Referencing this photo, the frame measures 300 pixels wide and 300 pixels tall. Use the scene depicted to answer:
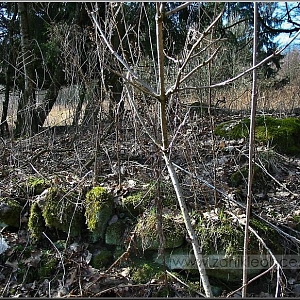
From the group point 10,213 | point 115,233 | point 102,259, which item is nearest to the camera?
point 102,259

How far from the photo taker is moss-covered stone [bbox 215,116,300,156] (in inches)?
156

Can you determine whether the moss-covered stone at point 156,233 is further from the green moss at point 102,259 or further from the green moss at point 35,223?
the green moss at point 35,223

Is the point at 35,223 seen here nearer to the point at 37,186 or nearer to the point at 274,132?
the point at 37,186

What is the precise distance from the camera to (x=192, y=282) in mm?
2553

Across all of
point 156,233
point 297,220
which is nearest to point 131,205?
point 156,233

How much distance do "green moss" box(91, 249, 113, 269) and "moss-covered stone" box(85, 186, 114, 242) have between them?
16 cm

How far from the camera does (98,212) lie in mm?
2957

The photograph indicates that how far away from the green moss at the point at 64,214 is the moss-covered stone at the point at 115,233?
0.93 ft

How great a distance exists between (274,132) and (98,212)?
2.23 metres

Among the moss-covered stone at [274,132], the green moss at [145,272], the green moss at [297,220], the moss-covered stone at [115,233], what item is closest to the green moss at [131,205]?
the moss-covered stone at [115,233]

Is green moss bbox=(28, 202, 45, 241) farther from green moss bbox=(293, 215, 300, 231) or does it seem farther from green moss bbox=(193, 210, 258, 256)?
green moss bbox=(293, 215, 300, 231)

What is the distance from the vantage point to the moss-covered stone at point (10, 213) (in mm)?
3168

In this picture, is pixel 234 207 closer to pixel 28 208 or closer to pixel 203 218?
pixel 203 218

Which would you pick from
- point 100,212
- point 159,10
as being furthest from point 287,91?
point 159,10
